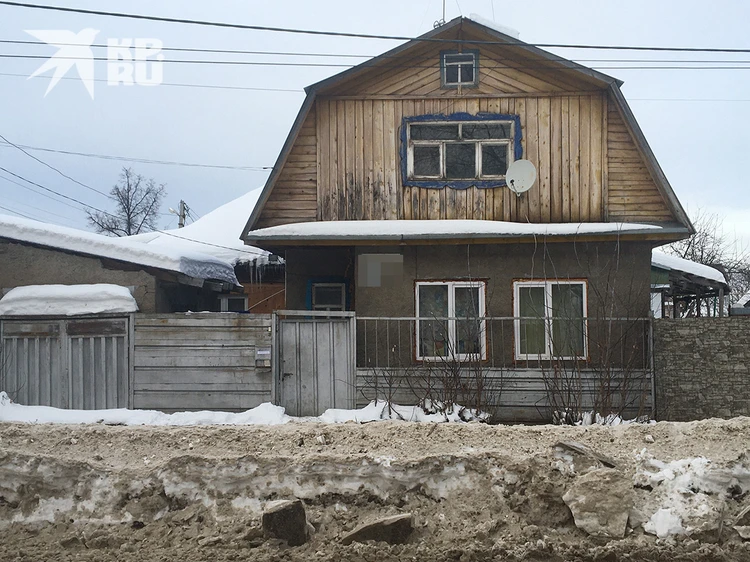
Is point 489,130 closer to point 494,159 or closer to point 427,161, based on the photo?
point 494,159

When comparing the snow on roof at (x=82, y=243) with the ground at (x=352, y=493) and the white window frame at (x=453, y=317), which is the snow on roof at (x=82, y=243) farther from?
the ground at (x=352, y=493)

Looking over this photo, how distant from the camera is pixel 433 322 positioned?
1005 cm

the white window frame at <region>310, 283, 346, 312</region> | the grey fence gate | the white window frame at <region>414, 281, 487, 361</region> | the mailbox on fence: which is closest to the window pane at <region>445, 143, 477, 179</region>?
the white window frame at <region>414, 281, 487, 361</region>

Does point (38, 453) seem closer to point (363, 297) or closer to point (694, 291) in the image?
point (363, 297)

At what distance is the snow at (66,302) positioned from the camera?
9.46m

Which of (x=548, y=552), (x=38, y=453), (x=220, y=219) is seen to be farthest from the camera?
(x=220, y=219)

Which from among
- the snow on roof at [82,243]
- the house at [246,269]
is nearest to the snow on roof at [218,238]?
the house at [246,269]

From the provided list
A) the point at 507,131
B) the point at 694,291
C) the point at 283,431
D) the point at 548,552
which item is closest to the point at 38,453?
the point at 283,431

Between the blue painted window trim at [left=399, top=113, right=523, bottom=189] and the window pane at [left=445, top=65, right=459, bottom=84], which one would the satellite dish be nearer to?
the blue painted window trim at [left=399, top=113, right=523, bottom=189]

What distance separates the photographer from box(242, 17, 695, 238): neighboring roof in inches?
405

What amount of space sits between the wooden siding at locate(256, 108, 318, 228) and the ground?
19.2ft

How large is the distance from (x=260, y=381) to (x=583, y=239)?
5.54m

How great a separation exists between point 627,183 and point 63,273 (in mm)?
9549

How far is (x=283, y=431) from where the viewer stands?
→ 18.4 ft
